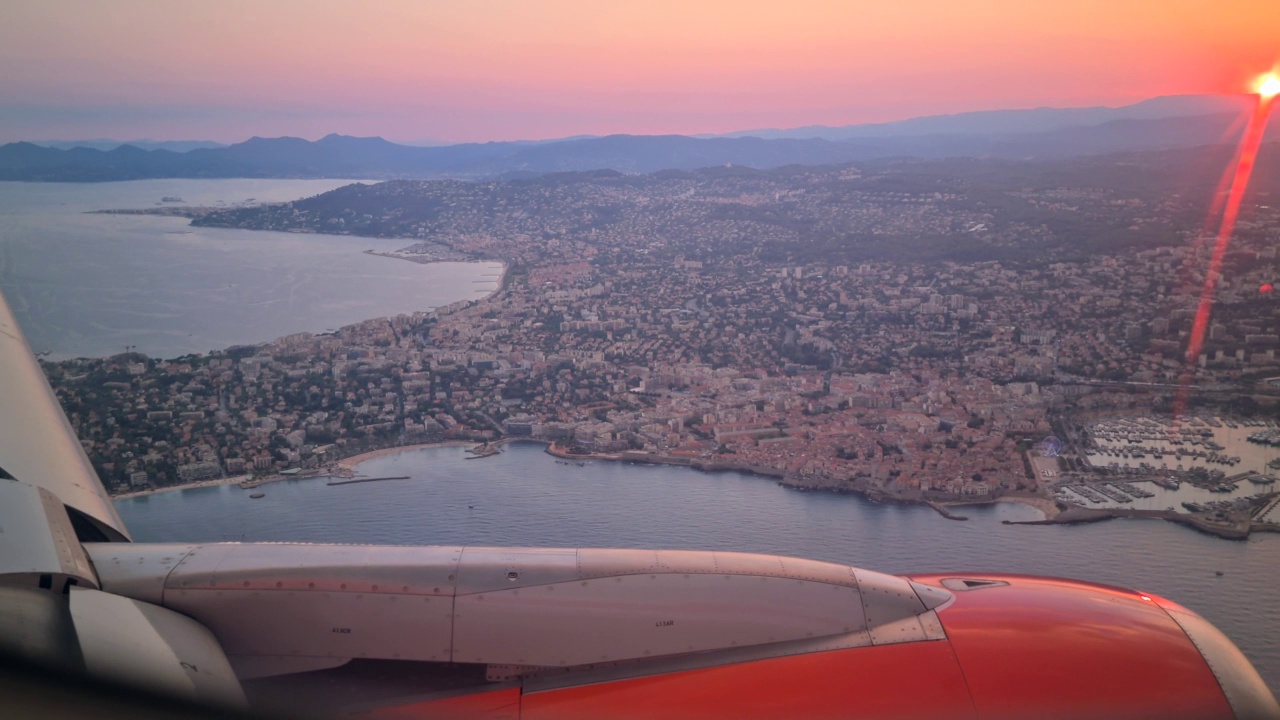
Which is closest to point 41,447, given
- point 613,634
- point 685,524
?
point 613,634

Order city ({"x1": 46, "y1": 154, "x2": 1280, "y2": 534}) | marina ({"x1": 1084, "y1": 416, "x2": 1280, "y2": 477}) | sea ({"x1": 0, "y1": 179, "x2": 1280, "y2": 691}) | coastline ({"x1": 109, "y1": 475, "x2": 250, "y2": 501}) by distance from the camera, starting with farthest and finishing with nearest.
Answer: city ({"x1": 46, "y1": 154, "x2": 1280, "y2": 534})
marina ({"x1": 1084, "y1": 416, "x2": 1280, "y2": 477})
coastline ({"x1": 109, "y1": 475, "x2": 250, "y2": 501})
sea ({"x1": 0, "y1": 179, "x2": 1280, "y2": 691})

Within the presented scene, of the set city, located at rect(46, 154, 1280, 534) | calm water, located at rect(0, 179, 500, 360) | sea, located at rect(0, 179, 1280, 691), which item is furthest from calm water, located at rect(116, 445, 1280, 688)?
calm water, located at rect(0, 179, 500, 360)

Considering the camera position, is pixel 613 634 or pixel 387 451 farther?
pixel 387 451

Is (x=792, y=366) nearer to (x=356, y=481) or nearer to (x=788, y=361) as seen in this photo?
(x=788, y=361)

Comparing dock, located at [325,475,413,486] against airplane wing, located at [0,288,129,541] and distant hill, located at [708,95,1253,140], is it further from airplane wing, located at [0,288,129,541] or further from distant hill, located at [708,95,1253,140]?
distant hill, located at [708,95,1253,140]

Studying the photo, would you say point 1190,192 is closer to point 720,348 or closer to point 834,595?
point 720,348

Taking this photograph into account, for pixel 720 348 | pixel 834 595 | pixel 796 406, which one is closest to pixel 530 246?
Answer: pixel 720 348
